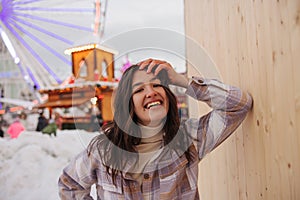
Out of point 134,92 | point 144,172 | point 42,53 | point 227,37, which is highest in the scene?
point 42,53

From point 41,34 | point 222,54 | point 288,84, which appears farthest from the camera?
point 41,34

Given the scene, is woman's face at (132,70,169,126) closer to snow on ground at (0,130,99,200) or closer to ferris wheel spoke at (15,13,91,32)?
snow on ground at (0,130,99,200)

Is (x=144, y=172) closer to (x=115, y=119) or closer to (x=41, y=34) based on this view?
(x=115, y=119)

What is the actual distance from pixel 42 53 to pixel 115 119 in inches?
84.2

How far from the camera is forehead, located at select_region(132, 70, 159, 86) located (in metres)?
0.59

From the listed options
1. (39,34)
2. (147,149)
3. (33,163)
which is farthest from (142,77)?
(39,34)

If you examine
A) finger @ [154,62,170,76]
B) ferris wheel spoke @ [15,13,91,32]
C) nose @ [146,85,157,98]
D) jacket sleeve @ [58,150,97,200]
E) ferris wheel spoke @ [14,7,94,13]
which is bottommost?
jacket sleeve @ [58,150,97,200]

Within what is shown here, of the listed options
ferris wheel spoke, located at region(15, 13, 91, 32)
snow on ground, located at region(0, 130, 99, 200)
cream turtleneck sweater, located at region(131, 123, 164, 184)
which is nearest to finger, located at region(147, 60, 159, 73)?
cream turtleneck sweater, located at region(131, 123, 164, 184)

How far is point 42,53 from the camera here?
258cm

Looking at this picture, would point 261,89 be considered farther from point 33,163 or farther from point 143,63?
point 33,163

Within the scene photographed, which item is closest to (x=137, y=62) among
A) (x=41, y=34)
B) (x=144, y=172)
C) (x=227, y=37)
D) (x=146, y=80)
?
(x=146, y=80)

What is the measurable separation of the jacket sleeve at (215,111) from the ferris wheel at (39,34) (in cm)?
189

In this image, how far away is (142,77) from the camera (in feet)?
1.93

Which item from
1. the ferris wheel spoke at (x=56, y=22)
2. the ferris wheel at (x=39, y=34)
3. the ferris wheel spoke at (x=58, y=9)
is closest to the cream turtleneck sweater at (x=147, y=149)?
the ferris wheel at (x=39, y=34)
